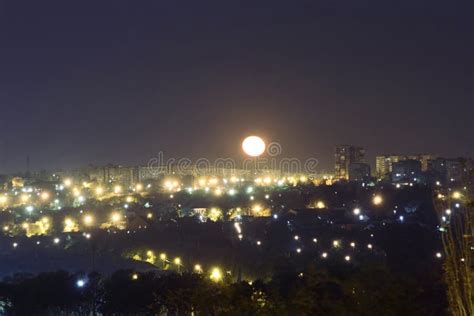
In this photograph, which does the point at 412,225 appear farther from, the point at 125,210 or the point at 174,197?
the point at 174,197

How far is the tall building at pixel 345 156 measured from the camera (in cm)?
4550

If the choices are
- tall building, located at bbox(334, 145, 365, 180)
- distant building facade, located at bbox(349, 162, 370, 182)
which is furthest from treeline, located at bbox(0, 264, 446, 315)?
tall building, located at bbox(334, 145, 365, 180)

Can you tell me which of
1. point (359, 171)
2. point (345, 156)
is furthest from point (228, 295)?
point (345, 156)

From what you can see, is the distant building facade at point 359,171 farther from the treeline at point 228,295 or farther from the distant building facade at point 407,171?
the treeline at point 228,295

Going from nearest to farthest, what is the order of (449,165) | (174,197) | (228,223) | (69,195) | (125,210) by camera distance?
1. (228,223)
2. (125,210)
3. (174,197)
4. (69,195)
5. (449,165)

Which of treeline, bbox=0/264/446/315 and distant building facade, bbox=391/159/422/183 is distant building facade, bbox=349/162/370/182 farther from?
treeline, bbox=0/264/446/315

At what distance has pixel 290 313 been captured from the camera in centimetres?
550

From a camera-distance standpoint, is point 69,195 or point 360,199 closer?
point 360,199

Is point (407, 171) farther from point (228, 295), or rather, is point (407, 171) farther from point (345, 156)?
point (228, 295)

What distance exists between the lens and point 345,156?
46000 millimetres

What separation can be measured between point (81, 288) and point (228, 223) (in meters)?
10.5

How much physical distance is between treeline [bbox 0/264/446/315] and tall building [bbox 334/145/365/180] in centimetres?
3532

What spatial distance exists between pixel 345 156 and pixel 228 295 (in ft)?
135

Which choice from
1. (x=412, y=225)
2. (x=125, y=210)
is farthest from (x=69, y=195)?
(x=412, y=225)
